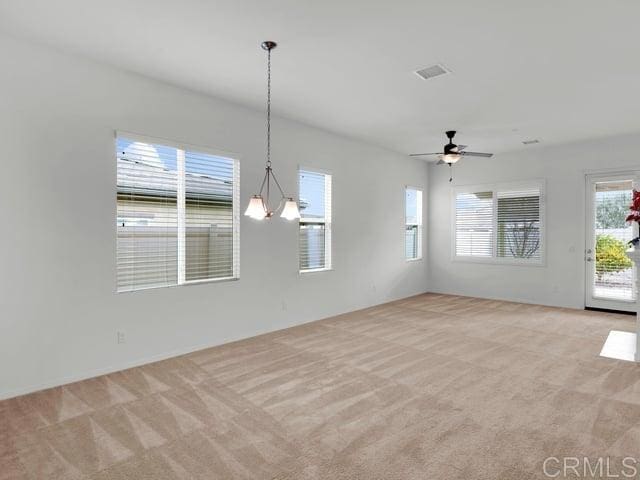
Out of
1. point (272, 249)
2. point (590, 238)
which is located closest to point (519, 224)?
point (590, 238)

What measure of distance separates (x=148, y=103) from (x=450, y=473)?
4.30 metres

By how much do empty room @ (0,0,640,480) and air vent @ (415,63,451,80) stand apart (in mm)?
51

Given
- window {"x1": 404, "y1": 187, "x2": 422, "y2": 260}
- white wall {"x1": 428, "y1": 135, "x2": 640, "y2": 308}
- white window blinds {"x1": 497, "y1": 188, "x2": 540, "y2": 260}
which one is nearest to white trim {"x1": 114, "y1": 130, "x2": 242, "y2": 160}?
window {"x1": 404, "y1": 187, "x2": 422, "y2": 260}

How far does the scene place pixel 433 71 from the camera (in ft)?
12.5

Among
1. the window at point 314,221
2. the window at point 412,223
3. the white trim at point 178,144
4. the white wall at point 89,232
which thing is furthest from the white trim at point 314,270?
Result: the window at point 412,223

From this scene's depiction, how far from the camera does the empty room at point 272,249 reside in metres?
2.59

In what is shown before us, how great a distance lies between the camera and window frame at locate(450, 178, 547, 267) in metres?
7.19

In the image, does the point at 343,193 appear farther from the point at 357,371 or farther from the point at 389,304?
the point at 357,371

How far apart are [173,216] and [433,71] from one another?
10.6ft

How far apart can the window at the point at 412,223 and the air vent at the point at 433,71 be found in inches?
164

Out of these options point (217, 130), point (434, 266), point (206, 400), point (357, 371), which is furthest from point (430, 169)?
point (206, 400)

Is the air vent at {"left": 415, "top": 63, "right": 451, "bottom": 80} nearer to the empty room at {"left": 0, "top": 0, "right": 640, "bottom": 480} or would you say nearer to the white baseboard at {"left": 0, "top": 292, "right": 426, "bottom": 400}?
the empty room at {"left": 0, "top": 0, "right": 640, "bottom": 480}

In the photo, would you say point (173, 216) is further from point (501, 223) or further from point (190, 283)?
point (501, 223)

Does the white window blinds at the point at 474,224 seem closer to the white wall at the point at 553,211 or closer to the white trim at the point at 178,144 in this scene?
the white wall at the point at 553,211
